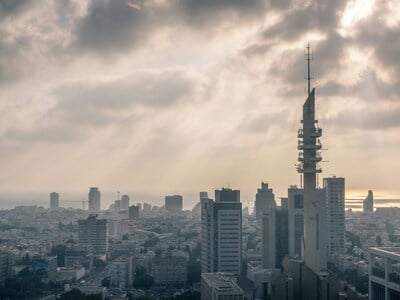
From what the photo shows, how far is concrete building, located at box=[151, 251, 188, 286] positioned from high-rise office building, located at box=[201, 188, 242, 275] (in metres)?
1.29

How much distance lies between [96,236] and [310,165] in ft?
101

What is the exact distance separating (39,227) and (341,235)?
37.3 meters

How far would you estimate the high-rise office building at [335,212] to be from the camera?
3878 centimetres

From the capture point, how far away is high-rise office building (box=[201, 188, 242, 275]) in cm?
2872

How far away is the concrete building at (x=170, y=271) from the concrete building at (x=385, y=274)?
15762 mm

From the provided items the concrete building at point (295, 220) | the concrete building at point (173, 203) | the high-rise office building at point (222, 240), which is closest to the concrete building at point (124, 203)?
the concrete building at point (173, 203)

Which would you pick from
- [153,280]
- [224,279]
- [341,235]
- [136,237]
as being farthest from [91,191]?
[224,279]

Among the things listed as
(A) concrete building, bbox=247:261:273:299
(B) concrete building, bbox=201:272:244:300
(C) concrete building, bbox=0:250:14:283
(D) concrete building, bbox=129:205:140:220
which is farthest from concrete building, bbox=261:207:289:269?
(D) concrete building, bbox=129:205:140:220

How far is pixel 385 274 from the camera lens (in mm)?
14266

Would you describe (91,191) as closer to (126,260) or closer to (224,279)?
(126,260)

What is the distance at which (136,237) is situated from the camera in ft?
177

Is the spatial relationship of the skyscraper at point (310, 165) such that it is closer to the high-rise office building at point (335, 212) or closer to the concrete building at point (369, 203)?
the high-rise office building at point (335, 212)

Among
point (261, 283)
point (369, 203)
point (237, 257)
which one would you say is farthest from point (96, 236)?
point (369, 203)

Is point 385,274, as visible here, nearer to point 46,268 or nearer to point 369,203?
point 46,268
